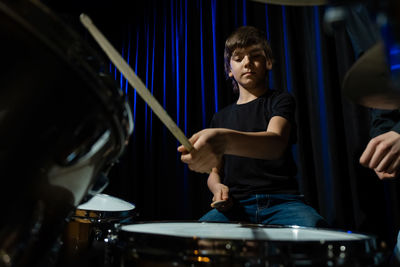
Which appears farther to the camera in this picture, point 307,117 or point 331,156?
point 307,117

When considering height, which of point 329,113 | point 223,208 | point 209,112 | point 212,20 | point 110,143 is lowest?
point 223,208

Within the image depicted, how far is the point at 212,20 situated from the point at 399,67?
1394 mm

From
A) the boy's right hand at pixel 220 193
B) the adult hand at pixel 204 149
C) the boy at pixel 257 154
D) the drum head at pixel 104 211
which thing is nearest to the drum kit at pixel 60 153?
the adult hand at pixel 204 149

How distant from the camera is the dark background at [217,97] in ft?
3.21

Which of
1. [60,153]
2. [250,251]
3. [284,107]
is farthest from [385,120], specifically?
[60,153]

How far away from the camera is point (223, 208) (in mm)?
816

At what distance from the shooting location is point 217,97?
1423 millimetres

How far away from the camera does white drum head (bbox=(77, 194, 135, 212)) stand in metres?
0.79

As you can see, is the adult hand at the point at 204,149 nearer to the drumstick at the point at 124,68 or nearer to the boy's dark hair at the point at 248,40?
the drumstick at the point at 124,68

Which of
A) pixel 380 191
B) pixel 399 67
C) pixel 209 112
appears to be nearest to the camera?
pixel 399 67

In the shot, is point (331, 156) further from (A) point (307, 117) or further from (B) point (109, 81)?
(B) point (109, 81)

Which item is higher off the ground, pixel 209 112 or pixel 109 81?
pixel 209 112

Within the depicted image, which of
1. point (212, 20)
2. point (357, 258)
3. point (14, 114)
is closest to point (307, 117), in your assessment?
point (212, 20)

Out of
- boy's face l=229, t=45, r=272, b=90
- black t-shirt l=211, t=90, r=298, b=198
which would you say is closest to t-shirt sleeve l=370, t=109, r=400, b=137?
black t-shirt l=211, t=90, r=298, b=198
